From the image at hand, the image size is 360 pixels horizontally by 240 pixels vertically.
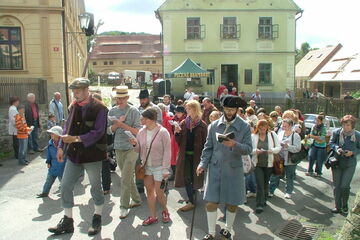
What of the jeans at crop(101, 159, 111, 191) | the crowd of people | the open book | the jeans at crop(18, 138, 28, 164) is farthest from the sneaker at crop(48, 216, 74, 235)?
the jeans at crop(18, 138, 28, 164)

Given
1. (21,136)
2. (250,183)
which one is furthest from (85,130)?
(21,136)

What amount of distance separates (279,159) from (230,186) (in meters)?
2.14

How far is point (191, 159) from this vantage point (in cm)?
558

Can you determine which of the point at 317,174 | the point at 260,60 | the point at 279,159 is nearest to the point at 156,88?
the point at 260,60

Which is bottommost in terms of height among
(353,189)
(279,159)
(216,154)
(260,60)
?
(353,189)

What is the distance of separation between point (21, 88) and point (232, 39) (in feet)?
58.3

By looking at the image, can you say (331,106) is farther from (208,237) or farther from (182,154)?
(208,237)

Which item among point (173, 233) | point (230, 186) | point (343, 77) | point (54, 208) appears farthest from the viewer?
point (343, 77)

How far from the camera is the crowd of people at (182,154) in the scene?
4.35 metres

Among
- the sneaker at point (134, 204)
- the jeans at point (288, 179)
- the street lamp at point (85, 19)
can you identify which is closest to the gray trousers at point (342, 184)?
the jeans at point (288, 179)

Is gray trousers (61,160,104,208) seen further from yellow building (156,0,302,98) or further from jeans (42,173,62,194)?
yellow building (156,0,302,98)

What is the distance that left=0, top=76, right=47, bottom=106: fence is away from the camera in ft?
40.2

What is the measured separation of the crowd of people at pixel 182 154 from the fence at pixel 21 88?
728cm

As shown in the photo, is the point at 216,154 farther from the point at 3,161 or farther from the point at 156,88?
the point at 156,88
